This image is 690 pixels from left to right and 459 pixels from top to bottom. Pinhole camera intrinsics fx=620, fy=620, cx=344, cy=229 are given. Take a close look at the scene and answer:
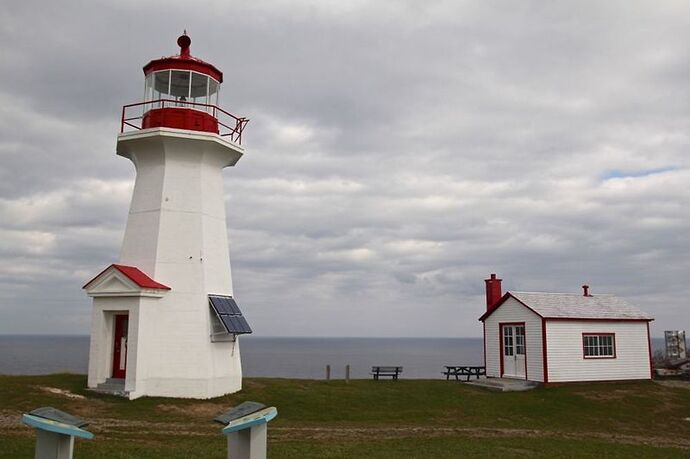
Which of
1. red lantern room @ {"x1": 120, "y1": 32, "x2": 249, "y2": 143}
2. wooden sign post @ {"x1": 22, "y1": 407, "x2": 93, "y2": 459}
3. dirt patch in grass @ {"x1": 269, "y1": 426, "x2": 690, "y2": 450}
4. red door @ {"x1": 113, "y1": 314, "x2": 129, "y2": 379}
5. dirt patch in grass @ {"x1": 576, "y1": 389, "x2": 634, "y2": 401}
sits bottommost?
dirt patch in grass @ {"x1": 269, "y1": 426, "x2": 690, "y2": 450}

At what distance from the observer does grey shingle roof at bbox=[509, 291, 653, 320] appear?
81.7 ft

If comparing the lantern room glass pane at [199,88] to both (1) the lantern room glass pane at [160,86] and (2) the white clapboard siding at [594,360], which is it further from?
(2) the white clapboard siding at [594,360]

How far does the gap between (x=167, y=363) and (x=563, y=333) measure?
15047 mm

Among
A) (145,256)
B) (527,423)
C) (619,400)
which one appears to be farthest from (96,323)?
(619,400)

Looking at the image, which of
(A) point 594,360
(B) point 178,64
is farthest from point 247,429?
(A) point 594,360

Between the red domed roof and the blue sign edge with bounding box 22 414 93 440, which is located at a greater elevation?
the red domed roof

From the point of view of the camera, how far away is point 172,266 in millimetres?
19719

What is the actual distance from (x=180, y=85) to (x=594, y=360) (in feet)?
62.7

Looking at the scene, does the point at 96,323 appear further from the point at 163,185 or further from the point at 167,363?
the point at 163,185

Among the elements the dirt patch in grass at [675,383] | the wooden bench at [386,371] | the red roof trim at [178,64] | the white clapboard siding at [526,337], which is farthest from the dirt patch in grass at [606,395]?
the red roof trim at [178,64]

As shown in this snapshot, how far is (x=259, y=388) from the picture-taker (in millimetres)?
21219

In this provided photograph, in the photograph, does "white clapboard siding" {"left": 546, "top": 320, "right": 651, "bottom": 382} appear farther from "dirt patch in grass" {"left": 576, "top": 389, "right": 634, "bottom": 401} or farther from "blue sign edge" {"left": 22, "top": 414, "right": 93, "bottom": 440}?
"blue sign edge" {"left": 22, "top": 414, "right": 93, "bottom": 440}

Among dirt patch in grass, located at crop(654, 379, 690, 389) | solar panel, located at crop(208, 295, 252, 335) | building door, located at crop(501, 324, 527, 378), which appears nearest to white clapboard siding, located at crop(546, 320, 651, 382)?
dirt patch in grass, located at crop(654, 379, 690, 389)

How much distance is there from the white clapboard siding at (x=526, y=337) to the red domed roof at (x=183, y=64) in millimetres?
15023
